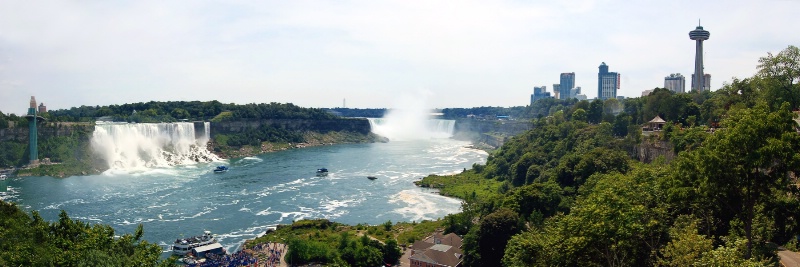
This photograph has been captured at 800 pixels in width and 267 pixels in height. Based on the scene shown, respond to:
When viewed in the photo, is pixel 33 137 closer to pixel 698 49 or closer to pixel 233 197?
pixel 233 197

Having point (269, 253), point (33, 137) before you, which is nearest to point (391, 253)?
point (269, 253)

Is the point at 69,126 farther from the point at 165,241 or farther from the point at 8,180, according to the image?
the point at 165,241

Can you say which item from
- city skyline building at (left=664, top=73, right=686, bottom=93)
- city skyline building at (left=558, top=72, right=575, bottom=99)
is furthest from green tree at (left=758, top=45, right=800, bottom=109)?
city skyline building at (left=558, top=72, right=575, bottom=99)

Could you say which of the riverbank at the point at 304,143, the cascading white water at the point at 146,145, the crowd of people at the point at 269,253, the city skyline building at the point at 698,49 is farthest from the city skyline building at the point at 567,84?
the crowd of people at the point at 269,253

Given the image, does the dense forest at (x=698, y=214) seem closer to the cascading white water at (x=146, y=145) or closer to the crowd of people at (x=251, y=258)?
the crowd of people at (x=251, y=258)

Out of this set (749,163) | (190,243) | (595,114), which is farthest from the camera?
(595,114)

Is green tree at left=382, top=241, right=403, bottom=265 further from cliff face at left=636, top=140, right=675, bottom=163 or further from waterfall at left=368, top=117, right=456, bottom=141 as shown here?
waterfall at left=368, top=117, right=456, bottom=141
